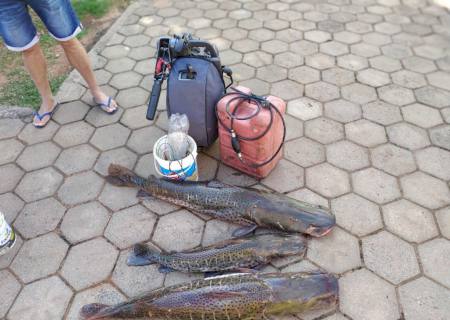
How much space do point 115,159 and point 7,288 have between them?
148 centimetres

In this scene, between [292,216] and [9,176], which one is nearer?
[292,216]

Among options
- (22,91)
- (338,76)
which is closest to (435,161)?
(338,76)

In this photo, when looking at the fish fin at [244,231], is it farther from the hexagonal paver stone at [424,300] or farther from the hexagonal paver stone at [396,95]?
the hexagonal paver stone at [396,95]

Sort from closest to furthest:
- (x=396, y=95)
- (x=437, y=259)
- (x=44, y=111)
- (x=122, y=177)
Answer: (x=437, y=259) → (x=122, y=177) → (x=44, y=111) → (x=396, y=95)

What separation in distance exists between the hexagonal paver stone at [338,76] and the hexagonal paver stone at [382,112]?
0.49 m

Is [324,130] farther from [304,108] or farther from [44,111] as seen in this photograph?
[44,111]

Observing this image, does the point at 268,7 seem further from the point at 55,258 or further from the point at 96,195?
the point at 55,258

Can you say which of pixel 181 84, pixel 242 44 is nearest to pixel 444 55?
pixel 242 44

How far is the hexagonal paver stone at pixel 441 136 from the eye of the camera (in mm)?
3877

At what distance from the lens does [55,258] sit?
314 centimetres

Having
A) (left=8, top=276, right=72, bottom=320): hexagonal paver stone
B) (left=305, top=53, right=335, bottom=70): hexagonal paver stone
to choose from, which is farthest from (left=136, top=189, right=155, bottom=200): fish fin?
(left=305, top=53, right=335, bottom=70): hexagonal paver stone

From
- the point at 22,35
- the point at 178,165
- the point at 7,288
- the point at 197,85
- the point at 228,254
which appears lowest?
the point at 7,288

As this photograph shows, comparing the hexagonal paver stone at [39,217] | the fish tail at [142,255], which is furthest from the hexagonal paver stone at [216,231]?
the hexagonal paver stone at [39,217]

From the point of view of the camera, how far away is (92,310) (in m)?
2.70
